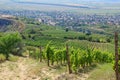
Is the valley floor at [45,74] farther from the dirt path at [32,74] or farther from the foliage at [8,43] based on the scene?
the foliage at [8,43]

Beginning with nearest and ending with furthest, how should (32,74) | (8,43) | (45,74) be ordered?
(32,74), (45,74), (8,43)

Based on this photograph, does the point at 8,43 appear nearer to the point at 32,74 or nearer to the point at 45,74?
the point at 32,74

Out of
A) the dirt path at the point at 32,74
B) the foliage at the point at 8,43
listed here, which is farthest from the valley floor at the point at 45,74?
the foliage at the point at 8,43

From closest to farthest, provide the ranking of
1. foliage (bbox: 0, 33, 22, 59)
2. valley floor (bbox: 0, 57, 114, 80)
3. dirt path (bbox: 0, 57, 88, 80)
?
valley floor (bbox: 0, 57, 114, 80) → dirt path (bbox: 0, 57, 88, 80) → foliage (bbox: 0, 33, 22, 59)

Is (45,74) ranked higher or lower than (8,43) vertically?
higher

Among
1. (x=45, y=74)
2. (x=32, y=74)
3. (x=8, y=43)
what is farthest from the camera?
(x=8, y=43)

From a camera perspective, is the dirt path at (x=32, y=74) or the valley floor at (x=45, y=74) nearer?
the valley floor at (x=45, y=74)

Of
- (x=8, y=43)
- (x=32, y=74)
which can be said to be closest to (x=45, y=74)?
(x=32, y=74)

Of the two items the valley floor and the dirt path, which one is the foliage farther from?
the dirt path

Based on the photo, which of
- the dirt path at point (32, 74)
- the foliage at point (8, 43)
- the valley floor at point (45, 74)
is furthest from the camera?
the foliage at point (8, 43)

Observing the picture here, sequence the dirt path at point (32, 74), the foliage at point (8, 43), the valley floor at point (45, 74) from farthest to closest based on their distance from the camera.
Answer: the foliage at point (8, 43), the dirt path at point (32, 74), the valley floor at point (45, 74)

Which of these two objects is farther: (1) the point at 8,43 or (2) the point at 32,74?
(1) the point at 8,43

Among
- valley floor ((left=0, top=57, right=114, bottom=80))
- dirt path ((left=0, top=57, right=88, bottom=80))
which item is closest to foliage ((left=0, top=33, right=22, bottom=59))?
valley floor ((left=0, top=57, right=114, bottom=80))

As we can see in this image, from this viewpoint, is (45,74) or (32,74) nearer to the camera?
A: (32,74)
